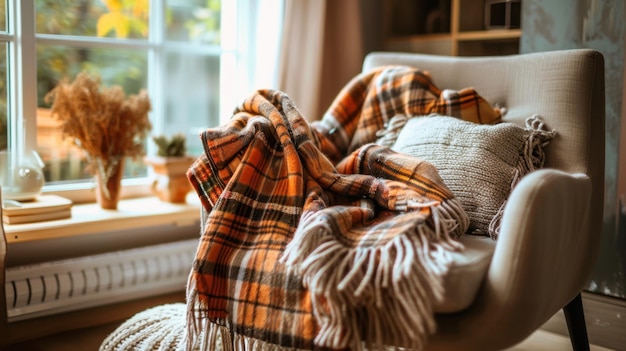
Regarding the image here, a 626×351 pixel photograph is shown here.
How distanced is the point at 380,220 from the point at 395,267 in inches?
9.1

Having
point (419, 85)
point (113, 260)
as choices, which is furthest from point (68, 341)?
point (419, 85)

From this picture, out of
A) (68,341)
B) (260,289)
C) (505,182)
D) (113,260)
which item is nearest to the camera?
(260,289)

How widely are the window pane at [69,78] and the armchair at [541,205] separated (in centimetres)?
87

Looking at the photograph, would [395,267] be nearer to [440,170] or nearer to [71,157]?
[440,170]

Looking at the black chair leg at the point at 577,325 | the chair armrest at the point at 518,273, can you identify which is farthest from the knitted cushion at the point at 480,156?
the black chair leg at the point at 577,325

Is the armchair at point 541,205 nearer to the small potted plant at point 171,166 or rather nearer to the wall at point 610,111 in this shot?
the wall at point 610,111

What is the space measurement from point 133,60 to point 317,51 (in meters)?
0.68

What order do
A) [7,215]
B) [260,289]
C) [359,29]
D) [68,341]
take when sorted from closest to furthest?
[260,289], [7,215], [68,341], [359,29]

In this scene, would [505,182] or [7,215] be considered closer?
[505,182]

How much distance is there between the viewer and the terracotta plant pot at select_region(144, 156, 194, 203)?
212 cm

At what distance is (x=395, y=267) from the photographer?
1.14 metres

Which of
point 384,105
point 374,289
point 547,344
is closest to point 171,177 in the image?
point 384,105

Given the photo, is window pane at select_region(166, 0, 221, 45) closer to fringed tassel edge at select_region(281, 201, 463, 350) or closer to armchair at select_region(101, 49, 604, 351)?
armchair at select_region(101, 49, 604, 351)

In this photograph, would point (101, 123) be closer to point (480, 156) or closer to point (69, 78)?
point (69, 78)
